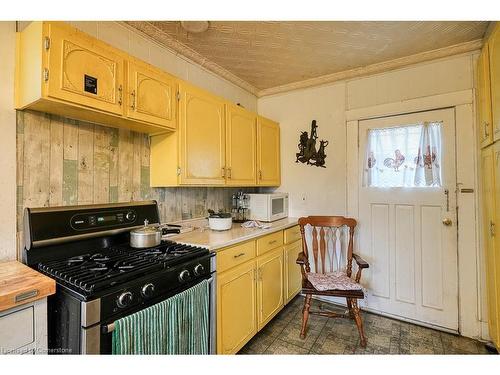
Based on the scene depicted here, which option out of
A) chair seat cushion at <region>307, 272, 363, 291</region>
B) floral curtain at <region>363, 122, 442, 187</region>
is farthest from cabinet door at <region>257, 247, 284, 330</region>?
floral curtain at <region>363, 122, 442, 187</region>

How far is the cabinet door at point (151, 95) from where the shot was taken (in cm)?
150

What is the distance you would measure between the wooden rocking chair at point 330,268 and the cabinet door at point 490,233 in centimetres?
80

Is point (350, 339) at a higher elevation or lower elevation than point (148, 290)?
lower

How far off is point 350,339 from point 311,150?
5.98 ft

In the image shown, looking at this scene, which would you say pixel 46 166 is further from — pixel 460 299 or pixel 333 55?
pixel 460 299

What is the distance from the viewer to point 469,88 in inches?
81.0

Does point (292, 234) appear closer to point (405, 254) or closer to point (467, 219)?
point (405, 254)

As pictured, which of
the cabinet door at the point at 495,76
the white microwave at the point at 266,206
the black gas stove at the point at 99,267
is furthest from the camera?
the white microwave at the point at 266,206

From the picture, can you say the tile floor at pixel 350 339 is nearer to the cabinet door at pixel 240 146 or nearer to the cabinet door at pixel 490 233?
the cabinet door at pixel 490 233

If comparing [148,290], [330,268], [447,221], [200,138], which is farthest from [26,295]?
[447,221]

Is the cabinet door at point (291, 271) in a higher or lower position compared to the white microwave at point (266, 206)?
lower

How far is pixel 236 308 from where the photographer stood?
175 cm

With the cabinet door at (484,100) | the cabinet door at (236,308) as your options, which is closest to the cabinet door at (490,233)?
the cabinet door at (484,100)

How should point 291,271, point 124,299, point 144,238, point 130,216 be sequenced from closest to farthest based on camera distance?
point 124,299 < point 144,238 < point 130,216 < point 291,271
